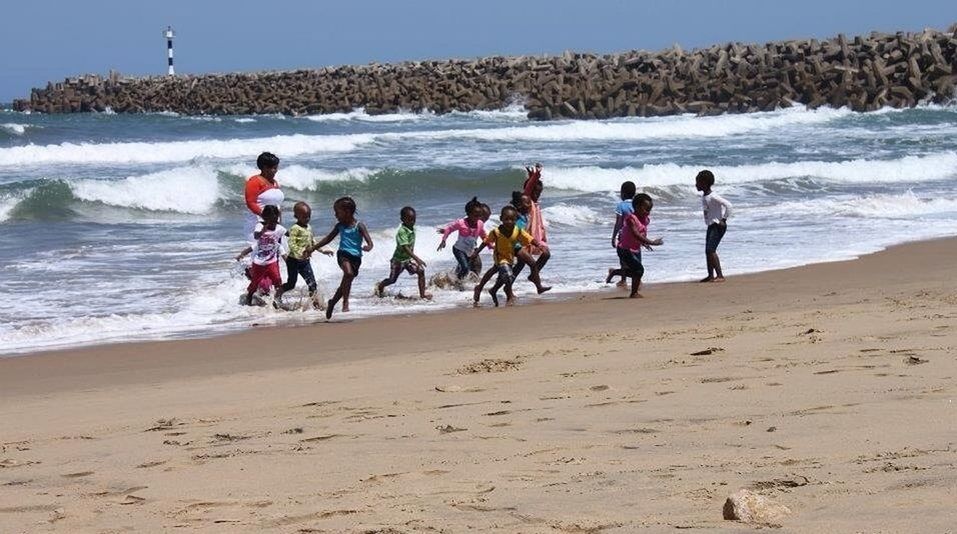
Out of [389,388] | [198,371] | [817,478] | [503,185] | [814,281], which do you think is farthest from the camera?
[503,185]

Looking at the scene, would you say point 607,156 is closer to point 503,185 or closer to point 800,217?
point 503,185

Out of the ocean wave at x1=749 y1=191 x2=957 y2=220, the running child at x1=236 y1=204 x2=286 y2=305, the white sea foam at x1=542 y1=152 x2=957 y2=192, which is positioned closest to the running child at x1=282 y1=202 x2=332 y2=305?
the running child at x1=236 y1=204 x2=286 y2=305

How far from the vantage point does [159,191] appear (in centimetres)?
2023

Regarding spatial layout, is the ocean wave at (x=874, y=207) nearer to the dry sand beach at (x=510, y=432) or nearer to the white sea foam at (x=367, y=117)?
the dry sand beach at (x=510, y=432)

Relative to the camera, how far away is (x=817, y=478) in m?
3.60

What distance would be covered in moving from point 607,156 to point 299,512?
2563 cm

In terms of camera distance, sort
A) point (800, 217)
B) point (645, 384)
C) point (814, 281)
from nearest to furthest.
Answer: point (645, 384)
point (814, 281)
point (800, 217)

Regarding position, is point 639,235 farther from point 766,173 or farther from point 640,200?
point 766,173

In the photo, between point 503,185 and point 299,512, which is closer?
point 299,512

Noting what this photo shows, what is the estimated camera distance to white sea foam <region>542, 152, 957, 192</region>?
2239 centimetres

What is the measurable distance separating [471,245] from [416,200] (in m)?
9.16

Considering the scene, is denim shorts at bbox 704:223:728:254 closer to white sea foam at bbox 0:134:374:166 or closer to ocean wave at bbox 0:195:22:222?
ocean wave at bbox 0:195:22:222

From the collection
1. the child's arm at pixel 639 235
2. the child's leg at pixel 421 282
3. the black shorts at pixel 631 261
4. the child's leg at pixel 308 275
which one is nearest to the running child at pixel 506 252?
the child's leg at pixel 421 282

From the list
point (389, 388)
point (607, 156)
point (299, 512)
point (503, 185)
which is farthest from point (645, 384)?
point (607, 156)
